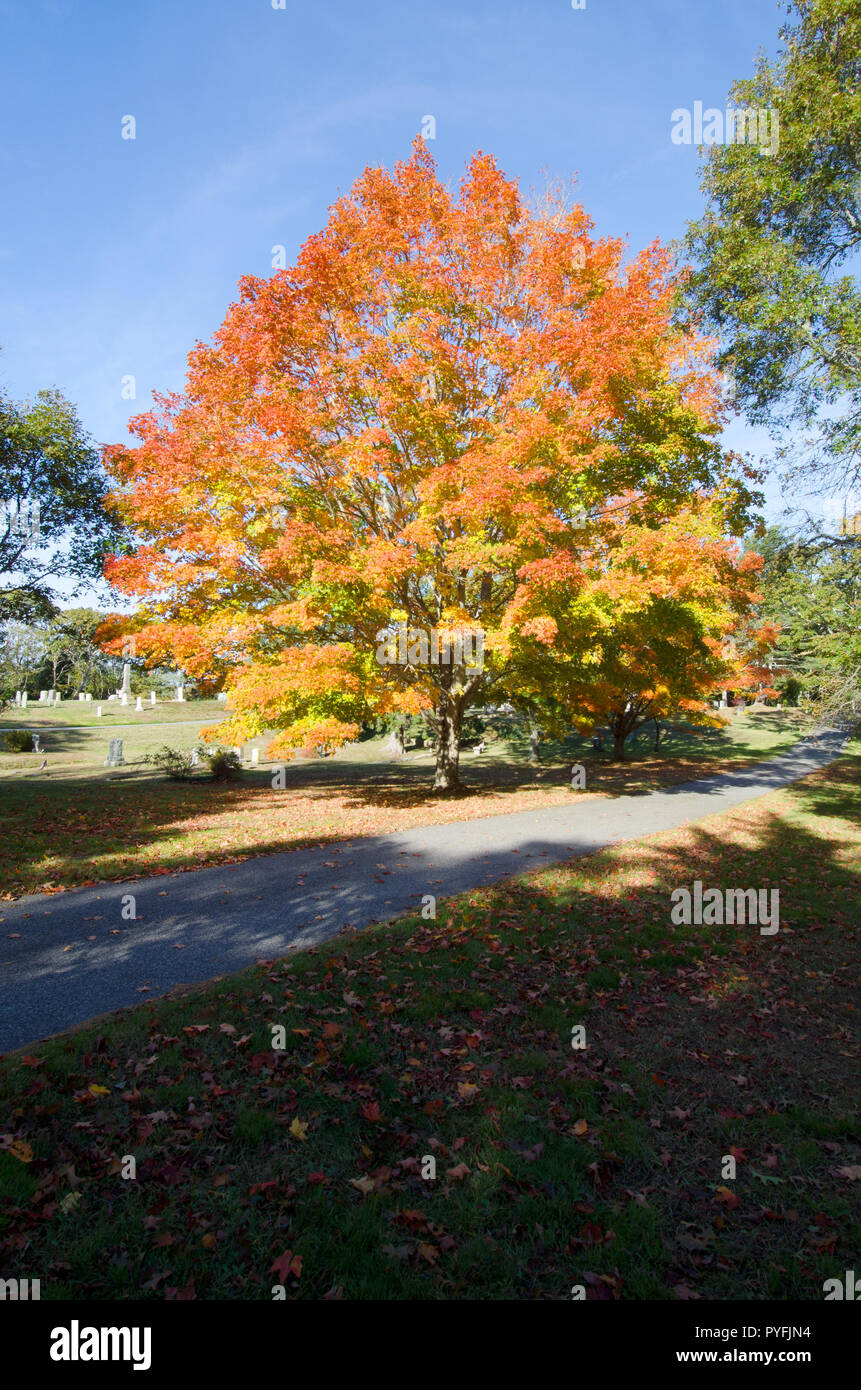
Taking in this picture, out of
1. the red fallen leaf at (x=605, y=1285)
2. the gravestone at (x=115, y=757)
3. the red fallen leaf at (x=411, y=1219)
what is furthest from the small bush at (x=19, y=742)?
the red fallen leaf at (x=605, y=1285)

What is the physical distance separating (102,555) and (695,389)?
1604cm

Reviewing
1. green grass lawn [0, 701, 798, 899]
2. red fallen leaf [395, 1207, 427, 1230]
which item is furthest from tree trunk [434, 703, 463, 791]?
red fallen leaf [395, 1207, 427, 1230]

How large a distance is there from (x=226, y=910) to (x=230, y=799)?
10199 mm

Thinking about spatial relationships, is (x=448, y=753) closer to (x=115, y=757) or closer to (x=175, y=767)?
(x=175, y=767)

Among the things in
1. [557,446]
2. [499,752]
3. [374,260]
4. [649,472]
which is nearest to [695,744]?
[499,752]

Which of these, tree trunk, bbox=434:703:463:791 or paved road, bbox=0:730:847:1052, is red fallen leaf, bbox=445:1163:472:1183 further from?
tree trunk, bbox=434:703:463:791

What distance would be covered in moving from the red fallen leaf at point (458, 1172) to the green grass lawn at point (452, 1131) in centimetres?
2

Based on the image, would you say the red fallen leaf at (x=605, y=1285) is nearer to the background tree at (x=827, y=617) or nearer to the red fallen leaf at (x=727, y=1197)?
the red fallen leaf at (x=727, y=1197)

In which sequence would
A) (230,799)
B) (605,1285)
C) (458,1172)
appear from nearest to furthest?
1. (605,1285)
2. (458,1172)
3. (230,799)

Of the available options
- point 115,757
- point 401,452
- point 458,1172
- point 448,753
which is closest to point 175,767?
point 115,757

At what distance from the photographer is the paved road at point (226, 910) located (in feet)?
18.4

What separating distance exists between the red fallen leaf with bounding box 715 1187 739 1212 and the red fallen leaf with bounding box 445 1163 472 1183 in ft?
4.50

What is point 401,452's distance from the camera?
14.6m
